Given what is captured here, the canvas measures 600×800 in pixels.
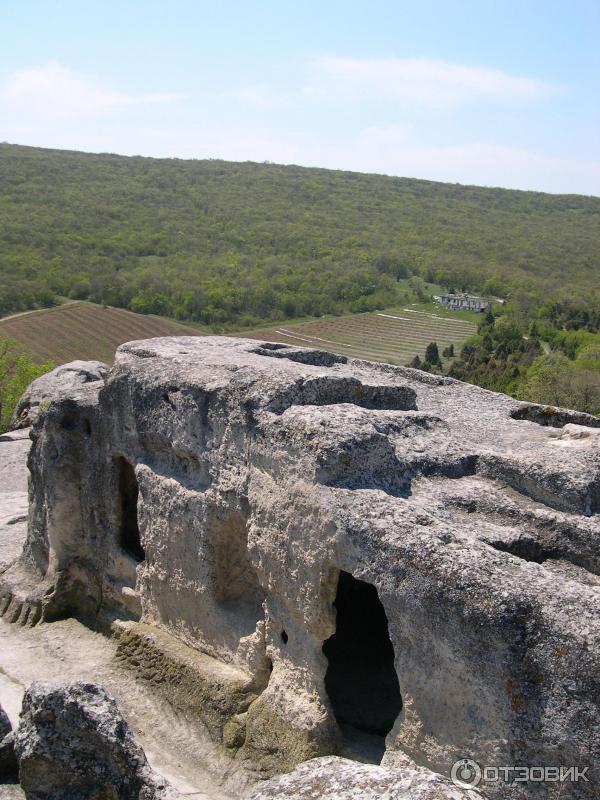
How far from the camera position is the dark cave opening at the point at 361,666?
9.80m

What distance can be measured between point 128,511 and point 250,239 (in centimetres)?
6660

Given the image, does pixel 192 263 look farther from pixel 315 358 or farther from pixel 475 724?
pixel 475 724

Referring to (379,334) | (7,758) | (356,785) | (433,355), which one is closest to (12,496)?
(7,758)

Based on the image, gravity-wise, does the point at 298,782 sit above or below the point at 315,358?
below

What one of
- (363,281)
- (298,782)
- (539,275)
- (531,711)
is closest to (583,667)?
(531,711)

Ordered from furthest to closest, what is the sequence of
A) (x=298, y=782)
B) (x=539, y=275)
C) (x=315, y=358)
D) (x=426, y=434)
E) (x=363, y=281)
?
(x=539, y=275), (x=363, y=281), (x=315, y=358), (x=426, y=434), (x=298, y=782)

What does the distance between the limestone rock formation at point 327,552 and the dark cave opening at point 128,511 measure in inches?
1.3

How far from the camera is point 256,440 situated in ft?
32.1

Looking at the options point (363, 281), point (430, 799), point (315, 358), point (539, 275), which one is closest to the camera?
point (430, 799)

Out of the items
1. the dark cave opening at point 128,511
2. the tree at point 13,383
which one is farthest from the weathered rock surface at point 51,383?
the dark cave opening at point 128,511

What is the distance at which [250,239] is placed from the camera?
254ft

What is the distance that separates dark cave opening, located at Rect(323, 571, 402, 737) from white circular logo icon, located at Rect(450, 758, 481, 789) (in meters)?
2.02

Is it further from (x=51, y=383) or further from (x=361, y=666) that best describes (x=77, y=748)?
(x=51, y=383)

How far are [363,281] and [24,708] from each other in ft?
185
